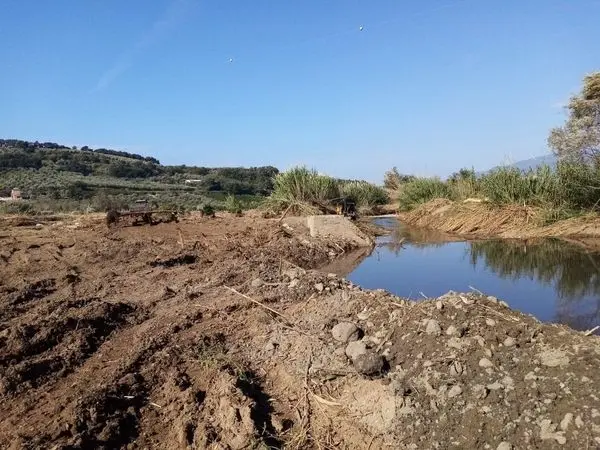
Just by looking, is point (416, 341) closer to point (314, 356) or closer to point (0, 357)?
point (314, 356)

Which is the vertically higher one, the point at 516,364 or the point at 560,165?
the point at 560,165

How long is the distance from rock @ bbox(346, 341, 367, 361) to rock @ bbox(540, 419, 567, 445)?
1.35m

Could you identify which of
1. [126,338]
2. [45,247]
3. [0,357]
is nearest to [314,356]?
[126,338]

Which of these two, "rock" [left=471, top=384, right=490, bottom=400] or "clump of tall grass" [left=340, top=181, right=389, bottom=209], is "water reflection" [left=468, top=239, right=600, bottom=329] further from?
"clump of tall grass" [left=340, top=181, right=389, bottom=209]

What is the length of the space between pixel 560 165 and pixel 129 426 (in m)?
12.8

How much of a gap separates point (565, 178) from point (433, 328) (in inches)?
419

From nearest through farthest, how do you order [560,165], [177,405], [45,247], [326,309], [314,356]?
[177,405] → [314,356] → [326,309] → [45,247] → [560,165]

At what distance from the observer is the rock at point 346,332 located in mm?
Result: 4199

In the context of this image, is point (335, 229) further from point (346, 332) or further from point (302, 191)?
point (346, 332)

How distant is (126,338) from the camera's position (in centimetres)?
486

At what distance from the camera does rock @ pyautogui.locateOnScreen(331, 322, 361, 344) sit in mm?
4199

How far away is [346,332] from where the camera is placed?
423 cm

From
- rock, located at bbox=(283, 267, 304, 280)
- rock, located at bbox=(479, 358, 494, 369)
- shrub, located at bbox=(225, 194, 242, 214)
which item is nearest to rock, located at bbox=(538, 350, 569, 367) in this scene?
rock, located at bbox=(479, 358, 494, 369)

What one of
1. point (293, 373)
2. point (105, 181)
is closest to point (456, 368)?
point (293, 373)
